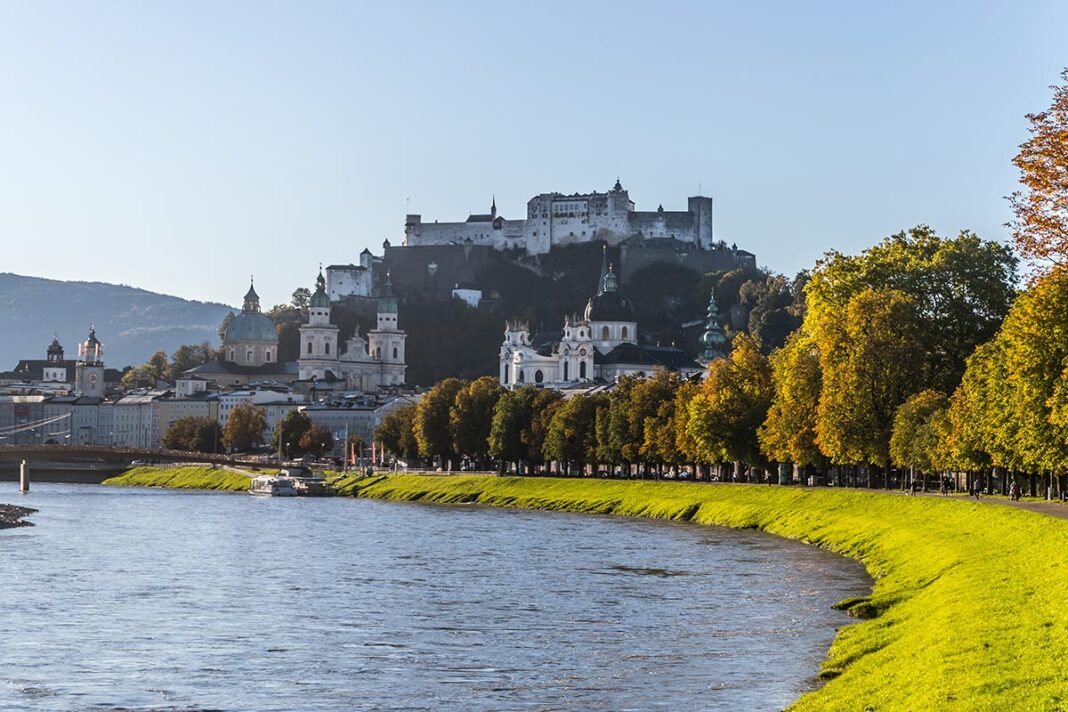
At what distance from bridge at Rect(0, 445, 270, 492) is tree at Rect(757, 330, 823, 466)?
3028 inches

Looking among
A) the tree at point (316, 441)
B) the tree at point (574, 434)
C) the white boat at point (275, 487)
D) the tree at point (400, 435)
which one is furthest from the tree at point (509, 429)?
the tree at point (316, 441)

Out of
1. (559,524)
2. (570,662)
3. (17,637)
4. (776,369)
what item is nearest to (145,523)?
(559,524)

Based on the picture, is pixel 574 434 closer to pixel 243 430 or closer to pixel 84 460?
pixel 84 460

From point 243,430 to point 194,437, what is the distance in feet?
20.4

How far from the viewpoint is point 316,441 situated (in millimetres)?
177875

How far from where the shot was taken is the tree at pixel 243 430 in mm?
188625

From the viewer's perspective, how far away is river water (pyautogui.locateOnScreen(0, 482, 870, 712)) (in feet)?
98.0

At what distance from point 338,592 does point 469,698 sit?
18217mm

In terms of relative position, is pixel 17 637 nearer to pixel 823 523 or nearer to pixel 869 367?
pixel 823 523

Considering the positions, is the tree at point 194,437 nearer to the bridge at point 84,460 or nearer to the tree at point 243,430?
the tree at point 243,430

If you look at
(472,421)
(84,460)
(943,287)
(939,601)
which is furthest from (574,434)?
(939,601)

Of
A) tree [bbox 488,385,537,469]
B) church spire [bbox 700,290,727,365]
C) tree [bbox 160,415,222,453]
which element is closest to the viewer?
tree [bbox 488,385,537,469]

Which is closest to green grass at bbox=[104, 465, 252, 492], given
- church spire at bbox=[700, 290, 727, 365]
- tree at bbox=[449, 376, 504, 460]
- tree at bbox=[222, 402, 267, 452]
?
tree at bbox=[449, 376, 504, 460]

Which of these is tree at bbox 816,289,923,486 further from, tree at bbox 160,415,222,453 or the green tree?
tree at bbox 160,415,222,453
